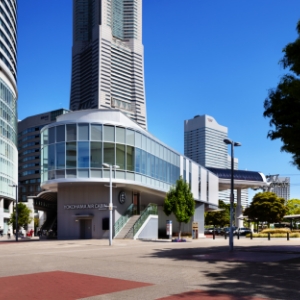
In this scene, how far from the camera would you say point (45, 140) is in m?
43.0

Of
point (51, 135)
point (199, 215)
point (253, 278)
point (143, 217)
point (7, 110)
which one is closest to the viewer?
point (253, 278)

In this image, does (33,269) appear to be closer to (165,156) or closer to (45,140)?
(45,140)

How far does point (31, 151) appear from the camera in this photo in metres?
161

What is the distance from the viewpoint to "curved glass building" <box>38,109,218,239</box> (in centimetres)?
4059

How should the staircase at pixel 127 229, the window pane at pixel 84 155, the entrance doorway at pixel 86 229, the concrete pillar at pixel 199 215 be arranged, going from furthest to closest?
the concrete pillar at pixel 199 215 < the entrance doorway at pixel 86 229 < the staircase at pixel 127 229 < the window pane at pixel 84 155

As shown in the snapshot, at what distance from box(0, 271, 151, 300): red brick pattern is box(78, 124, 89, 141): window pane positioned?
88.8ft

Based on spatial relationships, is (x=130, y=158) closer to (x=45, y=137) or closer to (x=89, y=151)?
(x=89, y=151)

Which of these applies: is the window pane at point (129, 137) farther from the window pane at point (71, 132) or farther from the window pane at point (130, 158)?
Result: the window pane at point (71, 132)

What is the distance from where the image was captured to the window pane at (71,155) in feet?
133

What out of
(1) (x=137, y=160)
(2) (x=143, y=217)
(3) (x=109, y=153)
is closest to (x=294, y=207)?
(2) (x=143, y=217)

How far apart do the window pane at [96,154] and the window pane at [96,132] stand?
45 centimetres

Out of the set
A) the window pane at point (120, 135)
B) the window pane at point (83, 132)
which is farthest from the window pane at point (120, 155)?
the window pane at point (83, 132)

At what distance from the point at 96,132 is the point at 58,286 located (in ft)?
97.6

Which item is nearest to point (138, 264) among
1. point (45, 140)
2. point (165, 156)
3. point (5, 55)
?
point (45, 140)
